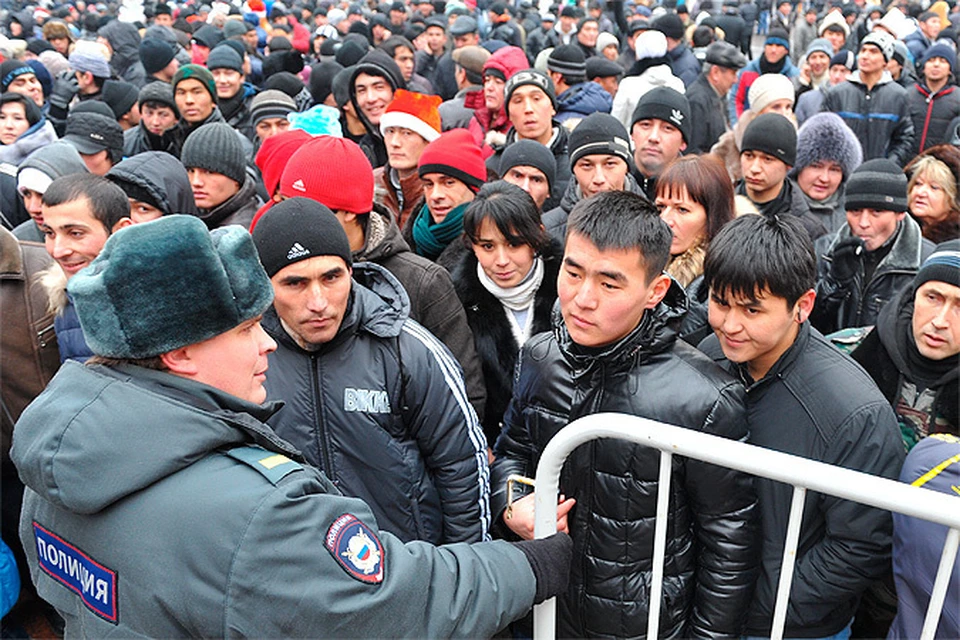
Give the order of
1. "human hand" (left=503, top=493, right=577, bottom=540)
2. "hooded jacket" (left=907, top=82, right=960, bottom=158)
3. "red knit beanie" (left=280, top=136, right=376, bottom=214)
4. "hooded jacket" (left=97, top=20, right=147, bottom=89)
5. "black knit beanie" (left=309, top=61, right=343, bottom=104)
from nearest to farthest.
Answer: "human hand" (left=503, top=493, right=577, bottom=540) < "red knit beanie" (left=280, top=136, right=376, bottom=214) < "hooded jacket" (left=907, top=82, right=960, bottom=158) < "black knit beanie" (left=309, top=61, right=343, bottom=104) < "hooded jacket" (left=97, top=20, right=147, bottom=89)

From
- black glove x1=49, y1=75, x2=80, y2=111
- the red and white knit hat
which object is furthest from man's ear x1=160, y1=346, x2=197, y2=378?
black glove x1=49, y1=75, x2=80, y2=111

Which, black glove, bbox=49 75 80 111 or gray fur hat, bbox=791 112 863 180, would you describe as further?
black glove, bbox=49 75 80 111

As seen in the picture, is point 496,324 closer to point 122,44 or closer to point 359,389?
point 359,389

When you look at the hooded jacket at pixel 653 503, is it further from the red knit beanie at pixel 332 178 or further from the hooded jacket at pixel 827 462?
the red knit beanie at pixel 332 178

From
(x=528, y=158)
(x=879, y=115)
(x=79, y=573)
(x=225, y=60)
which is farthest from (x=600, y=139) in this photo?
(x=225, y=60)

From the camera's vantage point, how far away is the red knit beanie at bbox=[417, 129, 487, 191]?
3.68m

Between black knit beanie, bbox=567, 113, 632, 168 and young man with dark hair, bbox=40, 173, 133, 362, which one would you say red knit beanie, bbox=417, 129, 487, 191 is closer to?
black knit beanie, bbox=567, 113, 632, 168

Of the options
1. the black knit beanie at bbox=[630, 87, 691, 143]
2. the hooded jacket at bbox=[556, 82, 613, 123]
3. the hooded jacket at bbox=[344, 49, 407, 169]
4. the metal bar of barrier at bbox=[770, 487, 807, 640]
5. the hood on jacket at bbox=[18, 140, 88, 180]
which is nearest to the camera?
the metal bar of barrier at bbox=[770, 487, 807, 640]

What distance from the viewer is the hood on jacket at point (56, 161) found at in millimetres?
3971

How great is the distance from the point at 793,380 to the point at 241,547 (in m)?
1.53

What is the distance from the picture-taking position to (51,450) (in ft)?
4.37

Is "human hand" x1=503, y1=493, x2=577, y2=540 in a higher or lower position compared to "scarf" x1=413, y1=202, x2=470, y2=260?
lower

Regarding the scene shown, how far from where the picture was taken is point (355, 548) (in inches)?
54.2

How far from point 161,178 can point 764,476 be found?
320cm
